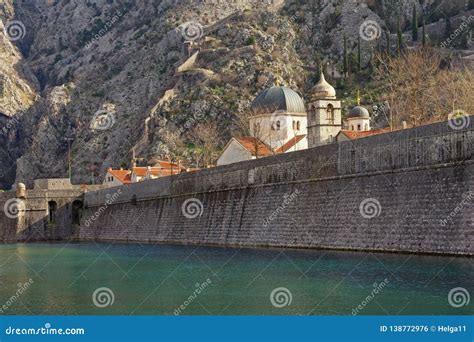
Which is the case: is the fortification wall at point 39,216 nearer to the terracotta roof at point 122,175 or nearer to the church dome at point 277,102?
the terracotta roof at point 122,175

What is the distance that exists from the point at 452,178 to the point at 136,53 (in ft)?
406

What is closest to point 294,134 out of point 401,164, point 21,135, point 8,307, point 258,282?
point 401,164

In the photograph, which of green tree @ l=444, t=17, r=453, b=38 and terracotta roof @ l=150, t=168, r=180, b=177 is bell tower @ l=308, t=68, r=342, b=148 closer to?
terracotta roof @ l=150, t=168, r=180, b=177

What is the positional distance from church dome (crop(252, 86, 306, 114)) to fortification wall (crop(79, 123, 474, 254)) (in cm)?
2029

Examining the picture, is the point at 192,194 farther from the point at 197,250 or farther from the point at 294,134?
the point at 294,134

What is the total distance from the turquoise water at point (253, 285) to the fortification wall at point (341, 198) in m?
1.38

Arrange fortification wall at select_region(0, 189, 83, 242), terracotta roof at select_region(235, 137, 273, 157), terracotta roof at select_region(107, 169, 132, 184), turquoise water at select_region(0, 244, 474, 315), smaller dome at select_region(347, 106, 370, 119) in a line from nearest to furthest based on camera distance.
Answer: turquoise water at select_region(0, 244, 474, 315), terracotta roof at select_region(235, 137, 273, 157), fortification wall at select_region(0, 189, 83, 242), smaller dome at select_region(347, 106, 370, 119), terracotta roof at select_region(107, 169, 132, 184)

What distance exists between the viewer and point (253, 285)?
29.9m

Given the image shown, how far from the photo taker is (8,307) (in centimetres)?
2695

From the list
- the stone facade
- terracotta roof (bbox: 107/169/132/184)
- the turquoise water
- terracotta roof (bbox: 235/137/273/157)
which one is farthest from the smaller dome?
the turquoise water

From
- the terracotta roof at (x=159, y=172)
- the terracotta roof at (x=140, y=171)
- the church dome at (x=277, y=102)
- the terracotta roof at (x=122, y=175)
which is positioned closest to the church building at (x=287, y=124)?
the church dome at (x=277, y=102)

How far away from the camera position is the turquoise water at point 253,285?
79.8 feet

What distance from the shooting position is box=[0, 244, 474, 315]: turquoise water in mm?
24312

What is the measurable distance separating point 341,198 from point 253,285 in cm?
1332
